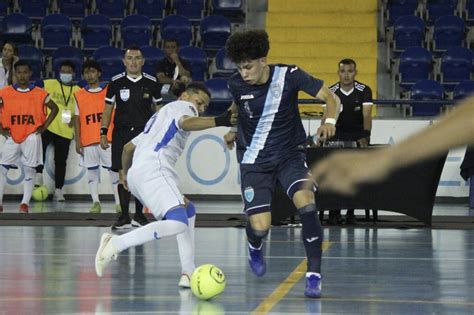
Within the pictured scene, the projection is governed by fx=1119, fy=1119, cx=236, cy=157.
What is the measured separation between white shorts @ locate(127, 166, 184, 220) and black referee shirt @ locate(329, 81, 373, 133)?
574 centimetres

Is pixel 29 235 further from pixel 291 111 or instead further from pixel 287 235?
pixel 291 111

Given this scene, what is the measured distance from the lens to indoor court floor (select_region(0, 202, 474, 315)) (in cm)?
702

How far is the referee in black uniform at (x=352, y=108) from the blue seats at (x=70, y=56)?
27.4 feet

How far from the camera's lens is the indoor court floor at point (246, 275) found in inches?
276

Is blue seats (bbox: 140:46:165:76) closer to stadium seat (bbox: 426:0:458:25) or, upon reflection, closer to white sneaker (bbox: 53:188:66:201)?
white sneaker (bbox: 53:188:66:201)

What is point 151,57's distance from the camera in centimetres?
2092

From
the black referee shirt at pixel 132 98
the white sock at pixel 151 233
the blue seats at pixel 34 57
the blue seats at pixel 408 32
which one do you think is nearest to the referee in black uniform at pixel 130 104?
the black referee shirt at pixel 132 98

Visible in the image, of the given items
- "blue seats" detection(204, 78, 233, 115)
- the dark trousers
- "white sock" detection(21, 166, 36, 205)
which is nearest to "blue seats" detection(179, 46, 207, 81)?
"blue seats" detection(204, 78, 233, 115)

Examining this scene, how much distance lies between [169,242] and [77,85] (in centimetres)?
733

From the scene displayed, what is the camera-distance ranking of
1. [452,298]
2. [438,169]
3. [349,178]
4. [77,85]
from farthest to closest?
1. [77,85]
2. [438,169]
3. [452,298]
4. [349,178]

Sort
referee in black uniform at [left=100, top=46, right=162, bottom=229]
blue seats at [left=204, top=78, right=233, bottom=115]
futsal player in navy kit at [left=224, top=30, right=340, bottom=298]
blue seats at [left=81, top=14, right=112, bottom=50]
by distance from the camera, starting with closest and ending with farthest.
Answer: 1. futsal player in navy kit at [left=224, top=30, right=340, bottom=298]
2. referee in black uniform at [left=100, top=46, right=162, bottom=229]
3. blue seats at [left=204, top=78, right=233, bottom=115]
4. blue seats at [left=81, top=14, right=112, bottom=50]

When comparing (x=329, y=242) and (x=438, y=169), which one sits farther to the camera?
(x=438, y=169)

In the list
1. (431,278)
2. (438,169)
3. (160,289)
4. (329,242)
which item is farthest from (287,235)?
(160,289)

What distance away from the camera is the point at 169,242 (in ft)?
39.4
